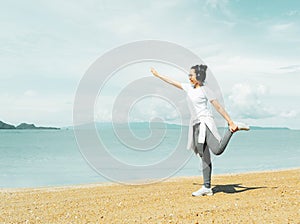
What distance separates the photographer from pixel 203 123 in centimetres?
792

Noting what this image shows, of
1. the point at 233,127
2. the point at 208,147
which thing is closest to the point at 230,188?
the point at 208,147

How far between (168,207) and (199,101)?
217cm

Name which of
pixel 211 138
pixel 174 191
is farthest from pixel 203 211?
pixel 174 191

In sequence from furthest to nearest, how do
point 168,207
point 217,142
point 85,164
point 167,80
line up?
point 85,164 → point 167,80 → point 217,142 → point 168,207

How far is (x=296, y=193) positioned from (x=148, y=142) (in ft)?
24.7

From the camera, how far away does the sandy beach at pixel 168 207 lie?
20.7ft

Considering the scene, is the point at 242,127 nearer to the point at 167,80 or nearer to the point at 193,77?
the point at 193,77

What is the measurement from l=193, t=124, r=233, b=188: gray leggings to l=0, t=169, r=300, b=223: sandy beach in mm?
582

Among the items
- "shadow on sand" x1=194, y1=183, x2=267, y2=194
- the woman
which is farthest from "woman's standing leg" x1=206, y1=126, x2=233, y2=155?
"shadow on sand" x1=194, y1=183, x2=267, y2=194

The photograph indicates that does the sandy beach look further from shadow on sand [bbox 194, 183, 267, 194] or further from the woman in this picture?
the woman

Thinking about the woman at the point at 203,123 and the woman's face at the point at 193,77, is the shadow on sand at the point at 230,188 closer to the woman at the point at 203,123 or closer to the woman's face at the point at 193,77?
the woman at the point at 203,123

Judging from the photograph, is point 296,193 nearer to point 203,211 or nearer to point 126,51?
point 203,211

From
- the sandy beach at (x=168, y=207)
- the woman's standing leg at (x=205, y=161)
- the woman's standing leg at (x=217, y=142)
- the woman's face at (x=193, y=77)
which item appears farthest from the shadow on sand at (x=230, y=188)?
the woman's face at (x=193, y=77)

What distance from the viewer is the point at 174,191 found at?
29.4 ft
